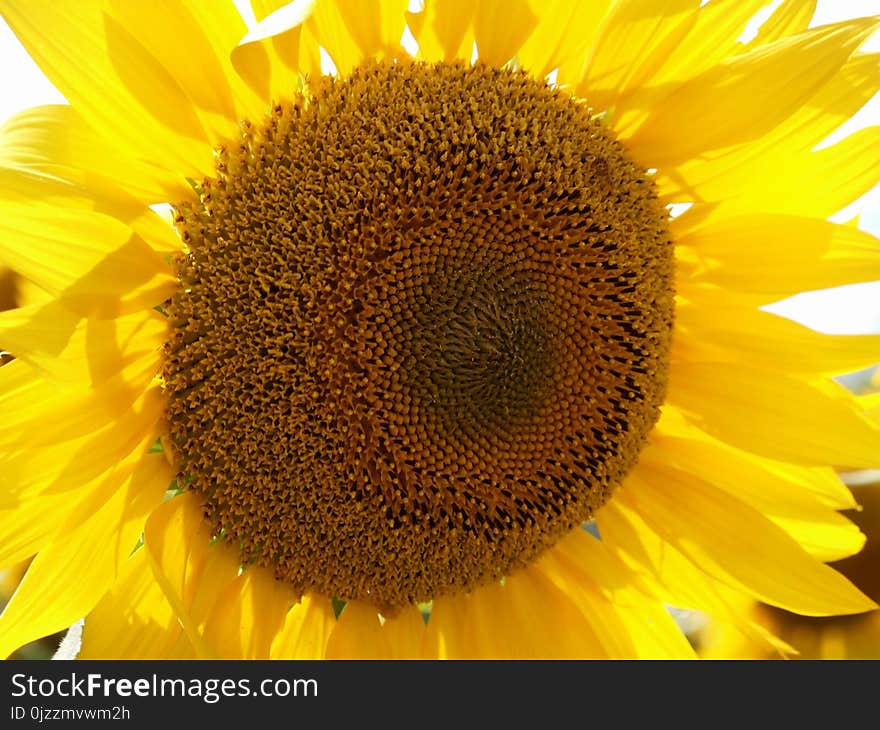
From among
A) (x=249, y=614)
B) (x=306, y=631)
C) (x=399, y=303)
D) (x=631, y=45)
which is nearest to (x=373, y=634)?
(x=306, y=631)

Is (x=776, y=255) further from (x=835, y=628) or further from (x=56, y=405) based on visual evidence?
(x=56, y=405)

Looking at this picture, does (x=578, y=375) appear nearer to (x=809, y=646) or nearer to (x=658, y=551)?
(x=658, y=551)

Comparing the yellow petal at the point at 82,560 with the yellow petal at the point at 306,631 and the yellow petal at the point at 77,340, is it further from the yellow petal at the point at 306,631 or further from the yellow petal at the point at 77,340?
the yellow petal at the point at 306,631

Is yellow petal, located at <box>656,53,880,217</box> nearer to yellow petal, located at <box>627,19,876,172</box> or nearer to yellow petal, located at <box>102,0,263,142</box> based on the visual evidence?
yellow petal, located at <box>627,19,876,172</box>

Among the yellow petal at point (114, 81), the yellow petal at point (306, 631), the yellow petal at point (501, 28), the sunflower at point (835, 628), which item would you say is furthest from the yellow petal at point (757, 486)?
the yellow petal at point (114, 81)

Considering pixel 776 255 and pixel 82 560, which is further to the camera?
pixel 776 255

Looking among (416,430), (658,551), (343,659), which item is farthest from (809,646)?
(416,430)

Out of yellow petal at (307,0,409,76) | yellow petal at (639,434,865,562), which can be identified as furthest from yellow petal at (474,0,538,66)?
yellow petal at (639,434,865,562)
